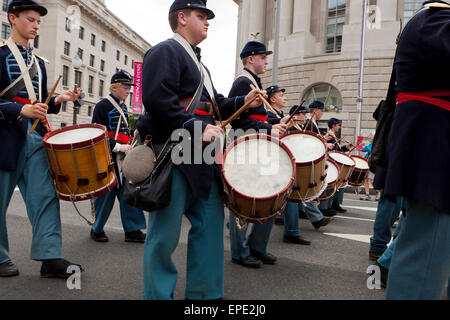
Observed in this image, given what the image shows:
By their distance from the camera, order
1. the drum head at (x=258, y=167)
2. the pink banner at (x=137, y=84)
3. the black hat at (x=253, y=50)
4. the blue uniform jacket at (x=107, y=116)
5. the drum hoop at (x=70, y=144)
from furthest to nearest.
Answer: the pink banner at (x=137, y=84) < the blue uniform jacket at (x=107, y=116) < the black hat at (x=253, y=50) < the drum hoop at (x=70, y=144) < the drum head at (x=258, y=167)

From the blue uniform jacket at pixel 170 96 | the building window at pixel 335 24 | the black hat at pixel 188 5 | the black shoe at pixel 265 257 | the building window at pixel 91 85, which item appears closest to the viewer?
the blue uniform jacket at pixel 170 96

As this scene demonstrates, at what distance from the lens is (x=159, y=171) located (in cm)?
248

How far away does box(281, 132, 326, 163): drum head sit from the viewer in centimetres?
419

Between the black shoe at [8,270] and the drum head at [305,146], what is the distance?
283cm

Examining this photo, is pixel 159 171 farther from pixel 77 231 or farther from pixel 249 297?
pixel 77 231

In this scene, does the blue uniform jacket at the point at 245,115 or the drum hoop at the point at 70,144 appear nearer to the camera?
the drum hoop at the point at 70,144

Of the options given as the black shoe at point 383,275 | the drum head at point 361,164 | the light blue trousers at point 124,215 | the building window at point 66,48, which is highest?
the building window at point 66,48

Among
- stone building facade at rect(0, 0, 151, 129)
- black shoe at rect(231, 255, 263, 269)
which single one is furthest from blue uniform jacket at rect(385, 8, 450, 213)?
stone building facade at rect(0, 0, 151, 129)

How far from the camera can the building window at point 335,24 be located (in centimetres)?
3005

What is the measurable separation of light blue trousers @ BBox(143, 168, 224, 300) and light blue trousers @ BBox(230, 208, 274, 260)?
136 centimetres

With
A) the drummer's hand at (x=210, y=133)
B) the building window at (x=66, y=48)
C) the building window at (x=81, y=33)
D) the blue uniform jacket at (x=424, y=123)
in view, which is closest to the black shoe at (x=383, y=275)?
the blue uniform jacket at (x=424, y=123)

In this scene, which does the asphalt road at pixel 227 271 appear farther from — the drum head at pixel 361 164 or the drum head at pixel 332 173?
the drum head at pixel 361 164

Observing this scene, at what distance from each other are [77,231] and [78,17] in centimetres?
4788
